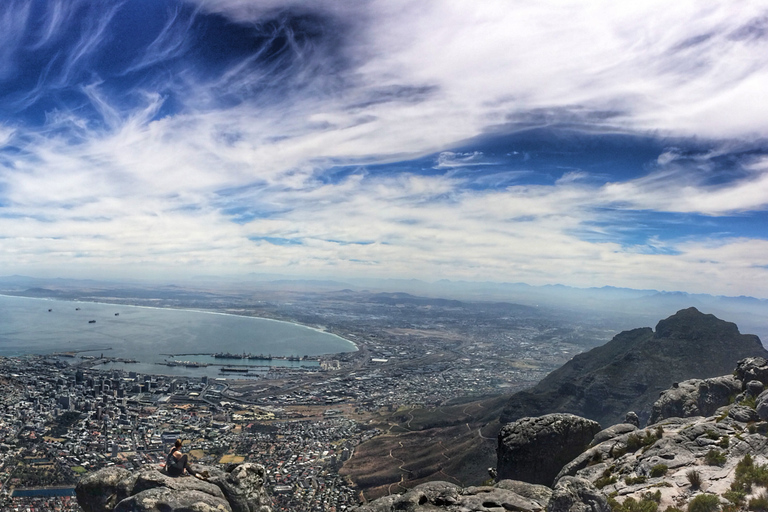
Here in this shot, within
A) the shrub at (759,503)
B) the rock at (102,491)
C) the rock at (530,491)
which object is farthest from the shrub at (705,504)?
the rock at (102,491)

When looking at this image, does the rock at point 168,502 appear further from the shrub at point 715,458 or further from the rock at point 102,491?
the shrub at point 715,458

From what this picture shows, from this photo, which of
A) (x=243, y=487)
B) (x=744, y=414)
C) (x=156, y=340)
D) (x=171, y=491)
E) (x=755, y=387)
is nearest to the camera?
(x=171, y=491)

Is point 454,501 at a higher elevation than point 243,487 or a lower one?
lower

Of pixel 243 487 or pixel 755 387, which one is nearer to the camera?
pixel 243 487

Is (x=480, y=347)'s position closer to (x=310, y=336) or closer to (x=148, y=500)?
(x=310, y=336)

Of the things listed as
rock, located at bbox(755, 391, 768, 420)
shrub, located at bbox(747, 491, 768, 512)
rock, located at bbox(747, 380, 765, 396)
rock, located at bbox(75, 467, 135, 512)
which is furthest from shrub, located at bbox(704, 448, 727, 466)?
rock, located at bbox(75, 467, 135, 512)

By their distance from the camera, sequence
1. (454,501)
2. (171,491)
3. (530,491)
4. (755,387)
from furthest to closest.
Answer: (755,387) → (530,491) → (454,501) → (171,491)

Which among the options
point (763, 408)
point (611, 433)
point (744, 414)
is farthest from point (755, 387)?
point (611, 433)

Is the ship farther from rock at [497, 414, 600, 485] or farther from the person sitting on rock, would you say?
the person sitting on rock

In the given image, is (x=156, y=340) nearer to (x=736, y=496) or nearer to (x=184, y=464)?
(x=184, y=464)
